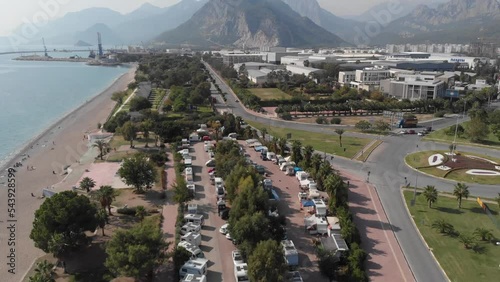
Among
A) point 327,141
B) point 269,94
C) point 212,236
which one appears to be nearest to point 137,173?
point 212,236

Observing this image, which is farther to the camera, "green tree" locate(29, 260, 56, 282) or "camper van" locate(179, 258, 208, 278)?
"camper van" locate(179, 258, 208, 278)

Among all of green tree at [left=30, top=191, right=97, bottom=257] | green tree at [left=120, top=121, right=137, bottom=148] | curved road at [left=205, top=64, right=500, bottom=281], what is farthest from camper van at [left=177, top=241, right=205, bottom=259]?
green tree at [left=120, top=121, right=137, bottom=148]

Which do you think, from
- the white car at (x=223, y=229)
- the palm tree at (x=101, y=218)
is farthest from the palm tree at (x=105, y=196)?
the white car at (x=223, y=229)

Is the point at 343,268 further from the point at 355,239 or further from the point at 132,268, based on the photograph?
the point at 132,268

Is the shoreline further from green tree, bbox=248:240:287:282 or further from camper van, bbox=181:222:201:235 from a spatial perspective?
green tree, bbox=248:240:287:282

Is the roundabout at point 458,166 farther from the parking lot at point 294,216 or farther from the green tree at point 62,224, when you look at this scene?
the green tree at point 62,224

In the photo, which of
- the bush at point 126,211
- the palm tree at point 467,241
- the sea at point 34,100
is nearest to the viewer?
the palm tree at point 467,241
